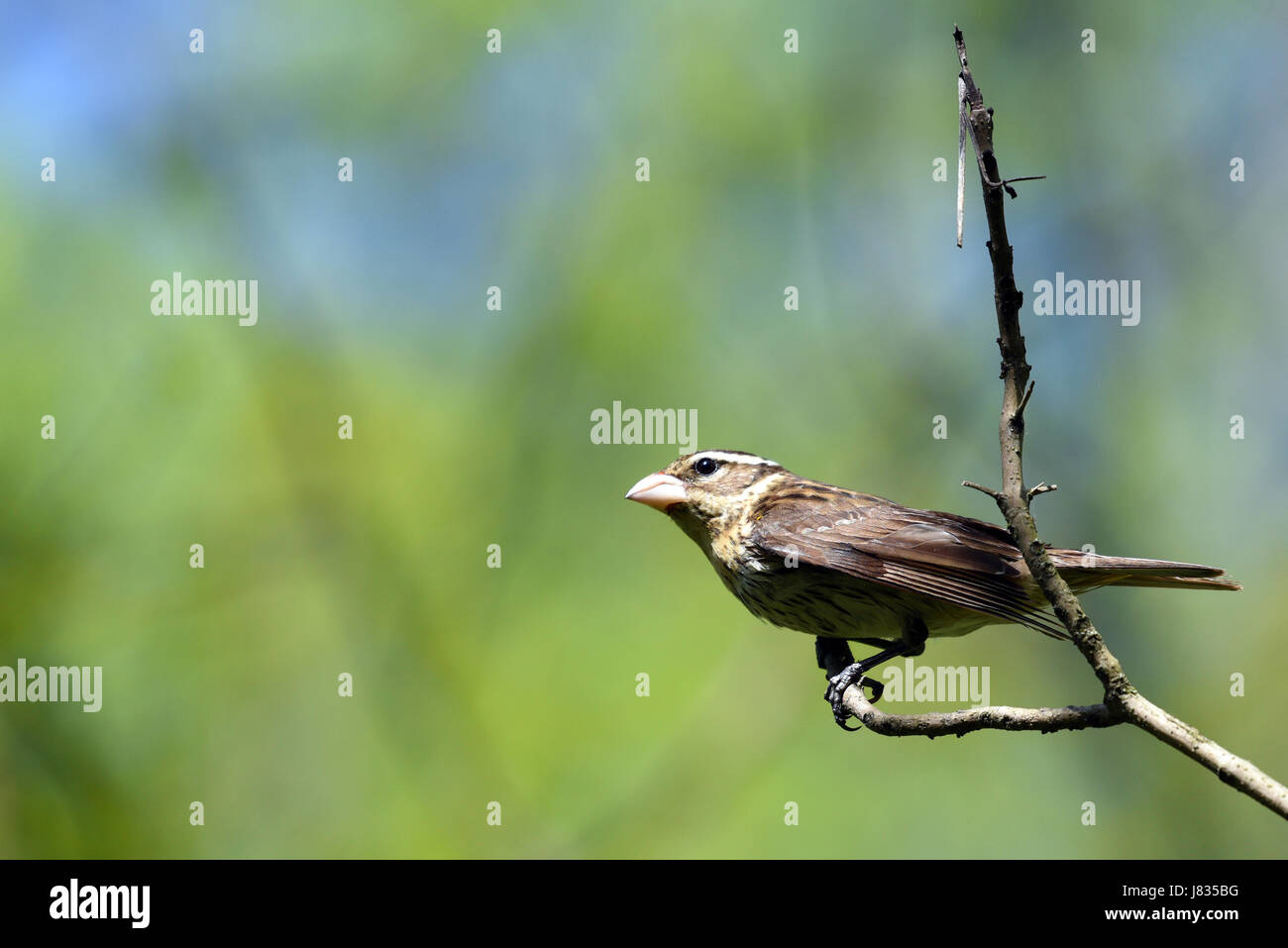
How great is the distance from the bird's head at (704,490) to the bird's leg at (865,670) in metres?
1.07

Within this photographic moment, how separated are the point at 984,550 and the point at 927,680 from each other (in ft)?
16.1

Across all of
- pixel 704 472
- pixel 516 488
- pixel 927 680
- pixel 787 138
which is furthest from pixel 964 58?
pixel 787 138

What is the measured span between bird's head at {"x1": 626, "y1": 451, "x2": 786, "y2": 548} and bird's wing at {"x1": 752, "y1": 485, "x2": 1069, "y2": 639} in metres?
0.26

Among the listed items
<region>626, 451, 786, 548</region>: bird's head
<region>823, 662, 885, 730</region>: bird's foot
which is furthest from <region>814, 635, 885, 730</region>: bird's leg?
<region>626, 451, 786, 548</region>: bird's head

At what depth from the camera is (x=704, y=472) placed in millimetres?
6695

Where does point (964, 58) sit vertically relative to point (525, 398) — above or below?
below

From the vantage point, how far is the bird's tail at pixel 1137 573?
480 centimetres

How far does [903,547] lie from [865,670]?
693 mm

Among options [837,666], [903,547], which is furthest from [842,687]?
[903,547]

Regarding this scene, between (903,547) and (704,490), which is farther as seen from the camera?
(704,490)

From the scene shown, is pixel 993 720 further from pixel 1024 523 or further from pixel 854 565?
pixel 854 565

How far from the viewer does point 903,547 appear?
5695 millimetres

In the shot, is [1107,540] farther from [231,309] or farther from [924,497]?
[231,309]

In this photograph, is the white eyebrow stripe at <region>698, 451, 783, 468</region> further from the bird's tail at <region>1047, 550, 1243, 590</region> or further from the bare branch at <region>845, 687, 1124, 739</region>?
the bare branch at <region>845, 687, 1124, 739</region>
